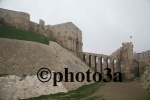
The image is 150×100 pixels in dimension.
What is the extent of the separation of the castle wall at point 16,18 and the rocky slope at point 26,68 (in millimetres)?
9727

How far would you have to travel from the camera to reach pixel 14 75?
3350 centimetres

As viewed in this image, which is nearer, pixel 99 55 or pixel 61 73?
pixel 61 73

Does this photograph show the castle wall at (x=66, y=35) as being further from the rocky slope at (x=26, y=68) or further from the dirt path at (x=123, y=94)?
the dirt path at (x=123, y=94)

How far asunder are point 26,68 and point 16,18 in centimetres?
1888

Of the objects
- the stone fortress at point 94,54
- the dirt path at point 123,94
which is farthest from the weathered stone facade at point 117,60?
the dirt path at point 123,94

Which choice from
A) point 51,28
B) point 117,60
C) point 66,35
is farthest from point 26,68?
point 117,60

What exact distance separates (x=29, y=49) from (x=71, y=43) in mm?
24741

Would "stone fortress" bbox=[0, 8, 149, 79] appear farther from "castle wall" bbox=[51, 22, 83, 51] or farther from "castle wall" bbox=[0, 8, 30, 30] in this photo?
"castle wall" bbox=[0, 8, 30, 30]

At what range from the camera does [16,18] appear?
5097 centimetres

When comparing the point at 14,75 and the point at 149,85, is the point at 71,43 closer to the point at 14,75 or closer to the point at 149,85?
the point at 14,75

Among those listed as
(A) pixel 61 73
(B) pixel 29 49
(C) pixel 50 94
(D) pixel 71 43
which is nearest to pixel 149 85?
(C) pixel 50 94

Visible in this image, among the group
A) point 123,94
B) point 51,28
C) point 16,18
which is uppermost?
point 51,28

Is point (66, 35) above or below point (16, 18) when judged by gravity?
below

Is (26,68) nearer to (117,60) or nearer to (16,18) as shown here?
(16,18)
